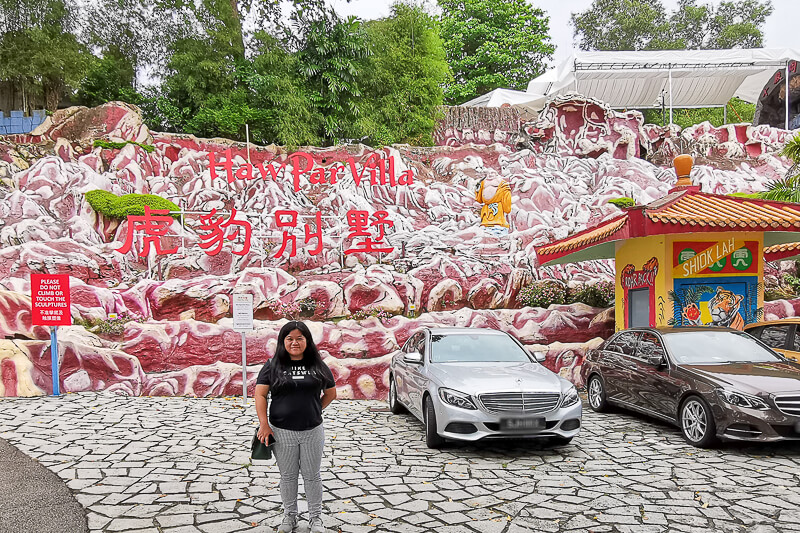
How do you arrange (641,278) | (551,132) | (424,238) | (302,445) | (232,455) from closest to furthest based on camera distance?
1. (302,445)
2. (232,455)
3. (641,278)
4. (424,238)
5. (551,132)

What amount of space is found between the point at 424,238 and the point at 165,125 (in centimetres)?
995

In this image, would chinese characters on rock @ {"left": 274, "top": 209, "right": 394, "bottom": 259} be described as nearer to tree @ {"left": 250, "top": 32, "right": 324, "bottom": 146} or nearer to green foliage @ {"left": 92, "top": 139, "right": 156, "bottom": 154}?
tree @ {"left": 250, "top": 32, "right": 324, "bottom": 146}

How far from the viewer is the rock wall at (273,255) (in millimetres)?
11094

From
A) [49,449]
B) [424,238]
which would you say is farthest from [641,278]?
[49,449]

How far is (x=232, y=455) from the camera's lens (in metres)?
6.29

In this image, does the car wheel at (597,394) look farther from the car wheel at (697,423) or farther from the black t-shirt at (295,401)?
the black t-shirt at (295,401)

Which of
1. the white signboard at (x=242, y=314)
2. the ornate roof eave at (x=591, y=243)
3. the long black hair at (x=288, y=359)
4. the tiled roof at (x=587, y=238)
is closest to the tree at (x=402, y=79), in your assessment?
the ornate roof eave at (x=591, y=243)

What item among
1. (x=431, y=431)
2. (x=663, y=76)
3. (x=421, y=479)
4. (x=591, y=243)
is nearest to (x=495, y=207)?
(x=591, y=243)

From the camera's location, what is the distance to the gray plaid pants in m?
3.77

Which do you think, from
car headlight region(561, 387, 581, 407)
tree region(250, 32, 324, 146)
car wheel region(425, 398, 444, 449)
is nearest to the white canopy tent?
tree region(250, 32, 324, 146)

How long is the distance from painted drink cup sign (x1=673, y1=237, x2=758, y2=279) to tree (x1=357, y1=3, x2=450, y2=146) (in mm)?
10726

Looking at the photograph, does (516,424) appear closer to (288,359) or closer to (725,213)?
(288,359)

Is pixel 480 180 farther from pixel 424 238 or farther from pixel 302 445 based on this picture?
pixel 302 445

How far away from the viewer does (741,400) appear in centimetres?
614
